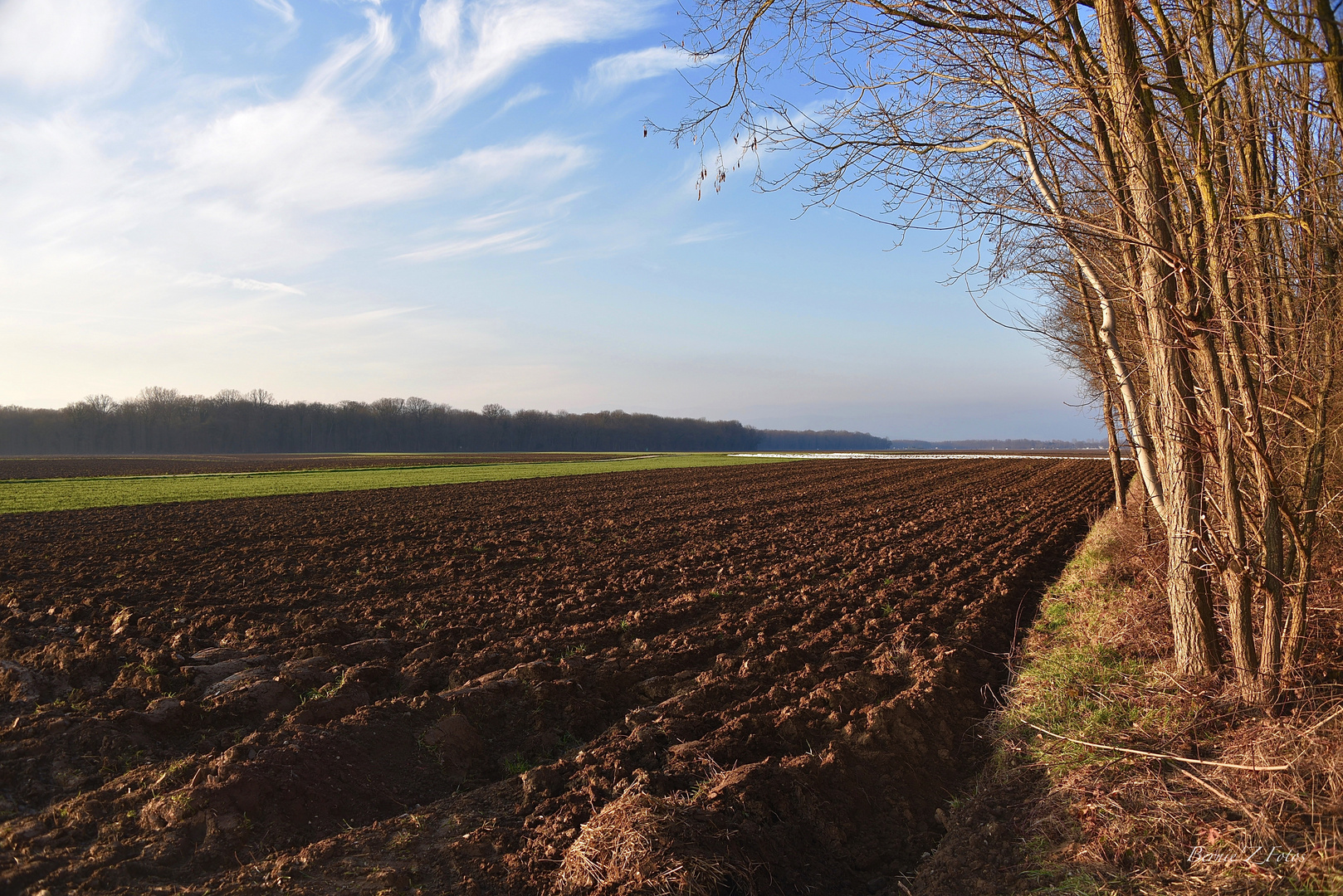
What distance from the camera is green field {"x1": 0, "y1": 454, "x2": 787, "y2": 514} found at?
84.8ft

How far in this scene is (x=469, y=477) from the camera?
134 ft

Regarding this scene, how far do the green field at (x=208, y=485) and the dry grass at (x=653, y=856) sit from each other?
2632cm

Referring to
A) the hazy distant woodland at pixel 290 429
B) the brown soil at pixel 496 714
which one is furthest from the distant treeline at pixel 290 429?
the brown soil at pixel 496 714

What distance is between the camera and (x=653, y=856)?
382 centimetres

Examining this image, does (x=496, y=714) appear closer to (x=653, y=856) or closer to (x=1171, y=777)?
(x=653, y=856)

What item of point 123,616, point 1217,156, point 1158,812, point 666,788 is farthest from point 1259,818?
point 123,616

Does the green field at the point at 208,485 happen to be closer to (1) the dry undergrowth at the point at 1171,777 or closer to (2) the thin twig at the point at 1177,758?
(1) the dry undergrowth at the point at 1171,777

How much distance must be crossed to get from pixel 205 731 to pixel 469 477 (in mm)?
35470

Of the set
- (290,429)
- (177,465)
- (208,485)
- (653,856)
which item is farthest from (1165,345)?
(290,429)

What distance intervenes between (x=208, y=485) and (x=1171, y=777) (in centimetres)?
3950

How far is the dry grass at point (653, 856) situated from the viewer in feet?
12.3

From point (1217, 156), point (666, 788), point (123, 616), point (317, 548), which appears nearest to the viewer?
point (666, 788)

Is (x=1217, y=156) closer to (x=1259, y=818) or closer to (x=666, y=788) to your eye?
(x=1259, y=818)

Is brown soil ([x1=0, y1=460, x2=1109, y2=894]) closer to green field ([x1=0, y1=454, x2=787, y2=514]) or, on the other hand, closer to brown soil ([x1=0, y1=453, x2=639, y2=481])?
green field ([x1=0, y1=454, x2=787, y2=514])
